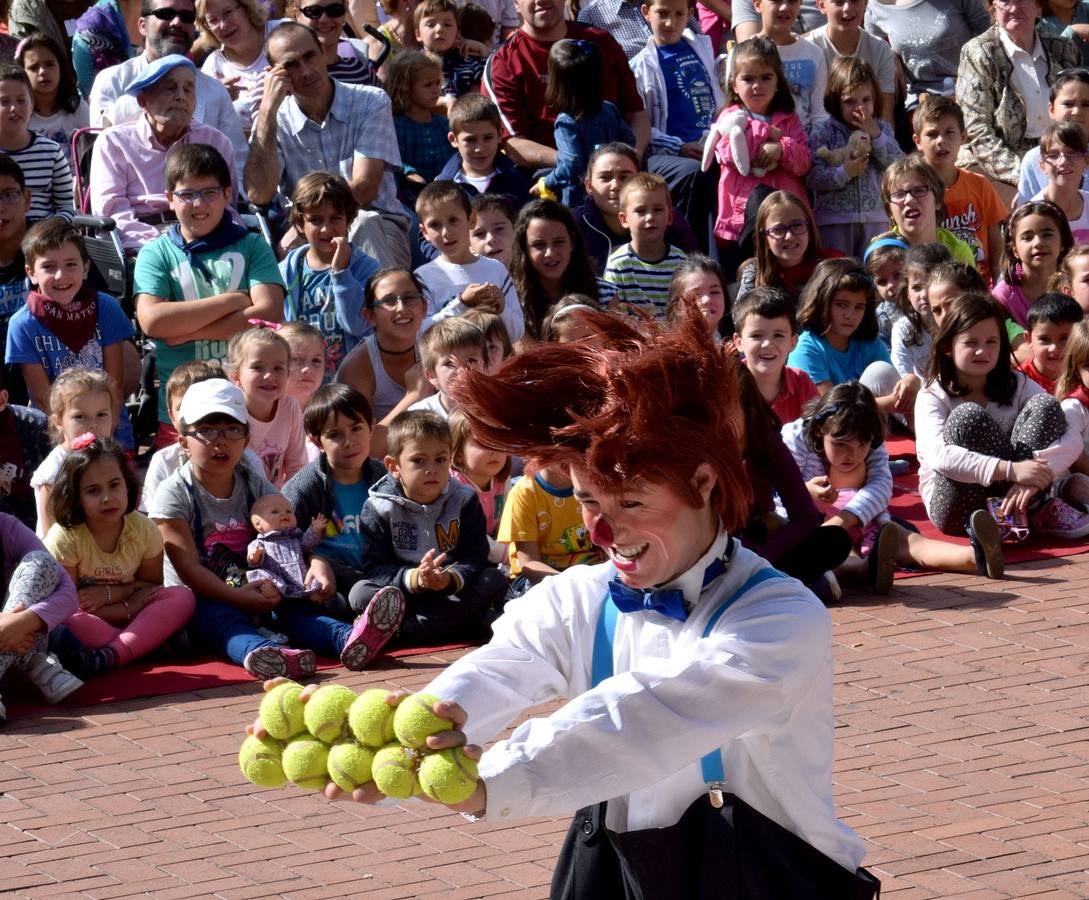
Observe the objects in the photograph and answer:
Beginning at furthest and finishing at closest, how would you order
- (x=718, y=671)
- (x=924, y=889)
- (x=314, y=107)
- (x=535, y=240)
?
1. (x=314, y=107)
2. (x=535, y=240)
3. (x=924, y=889)
4. (x=718, y=671)

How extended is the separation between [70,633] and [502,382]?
385 cm

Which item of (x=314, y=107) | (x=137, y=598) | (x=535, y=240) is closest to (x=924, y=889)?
(x=137, y=598)

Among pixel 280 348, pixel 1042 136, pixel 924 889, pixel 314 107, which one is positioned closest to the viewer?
pixel 924 889

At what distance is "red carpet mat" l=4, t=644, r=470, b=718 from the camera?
20.1 ft

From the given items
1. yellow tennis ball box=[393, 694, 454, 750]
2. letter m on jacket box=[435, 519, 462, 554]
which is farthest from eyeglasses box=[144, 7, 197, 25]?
yellow tennis ball box=[393, 694, 454, 750]

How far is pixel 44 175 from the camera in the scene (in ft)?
28.9

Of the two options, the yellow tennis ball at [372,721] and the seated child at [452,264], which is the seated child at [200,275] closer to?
the seated child at [452,264]

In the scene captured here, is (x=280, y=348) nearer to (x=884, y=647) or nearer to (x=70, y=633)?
(x=70, y=633)

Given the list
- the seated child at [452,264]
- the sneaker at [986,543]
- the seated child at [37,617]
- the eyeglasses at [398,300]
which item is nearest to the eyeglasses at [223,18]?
the seated child at [452,264]

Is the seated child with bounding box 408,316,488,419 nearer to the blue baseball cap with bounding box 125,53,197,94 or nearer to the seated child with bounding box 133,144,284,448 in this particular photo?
the seated child with bounding box 133,144,284,448

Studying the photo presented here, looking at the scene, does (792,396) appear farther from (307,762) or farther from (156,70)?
(307,762)

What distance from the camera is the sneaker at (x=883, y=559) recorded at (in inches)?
273

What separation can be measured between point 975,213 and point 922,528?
9.88ft

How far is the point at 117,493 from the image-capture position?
6.41 metres
